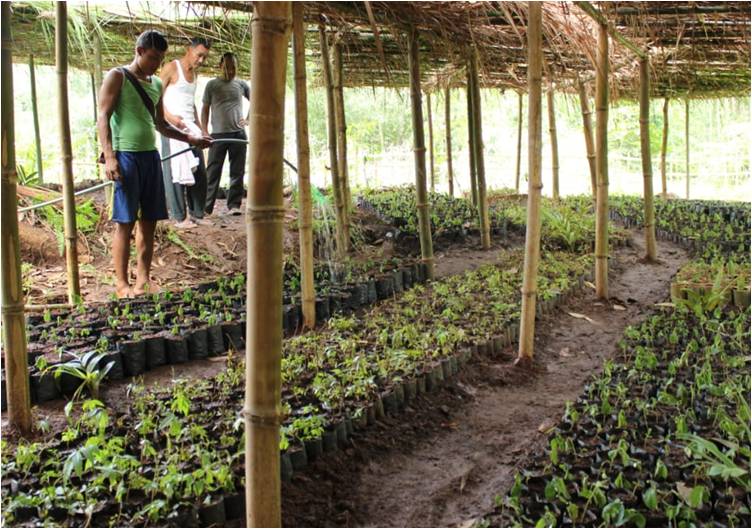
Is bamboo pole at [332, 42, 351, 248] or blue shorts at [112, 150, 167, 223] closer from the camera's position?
blue shorts at [112, 150, 167, 223]

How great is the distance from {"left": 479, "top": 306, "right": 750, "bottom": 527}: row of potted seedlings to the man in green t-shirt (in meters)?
3.33

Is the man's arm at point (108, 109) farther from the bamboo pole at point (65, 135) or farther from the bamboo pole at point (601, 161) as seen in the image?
the bamboo pole at point (601, 161)

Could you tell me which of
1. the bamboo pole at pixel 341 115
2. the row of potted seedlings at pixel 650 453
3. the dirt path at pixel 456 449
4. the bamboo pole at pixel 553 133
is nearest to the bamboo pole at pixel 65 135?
the dirt path at pixel 456 449

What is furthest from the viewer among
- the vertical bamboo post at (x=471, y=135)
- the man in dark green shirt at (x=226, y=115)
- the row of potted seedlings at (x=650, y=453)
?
the vertical bamboo post at (x=471, y=135)

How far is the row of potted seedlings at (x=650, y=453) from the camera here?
2.35 m

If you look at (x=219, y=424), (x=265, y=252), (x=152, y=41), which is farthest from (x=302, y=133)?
(x=265, y=252)

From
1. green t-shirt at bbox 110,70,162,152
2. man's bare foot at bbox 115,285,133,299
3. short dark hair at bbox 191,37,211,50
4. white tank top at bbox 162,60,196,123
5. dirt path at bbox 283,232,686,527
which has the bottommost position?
dirt path at bbox 283,232,686,527

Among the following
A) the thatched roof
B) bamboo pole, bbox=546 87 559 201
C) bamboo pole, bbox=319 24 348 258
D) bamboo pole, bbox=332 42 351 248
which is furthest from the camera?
bamboo pole, bbox=546 87 559 201

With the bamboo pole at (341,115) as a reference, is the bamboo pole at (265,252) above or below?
below

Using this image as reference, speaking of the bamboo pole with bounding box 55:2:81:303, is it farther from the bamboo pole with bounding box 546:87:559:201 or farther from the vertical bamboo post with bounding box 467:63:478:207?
the bamboo pole with bounding box 546:87:559:201

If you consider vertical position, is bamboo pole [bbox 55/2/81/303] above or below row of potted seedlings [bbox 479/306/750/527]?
above

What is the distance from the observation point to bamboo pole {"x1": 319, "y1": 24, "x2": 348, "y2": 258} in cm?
593

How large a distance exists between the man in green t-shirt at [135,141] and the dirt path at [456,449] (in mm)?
2589

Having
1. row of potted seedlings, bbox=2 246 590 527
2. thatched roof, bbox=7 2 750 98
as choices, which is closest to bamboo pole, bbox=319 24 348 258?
thatched roof, bbox=7 2 750 98
